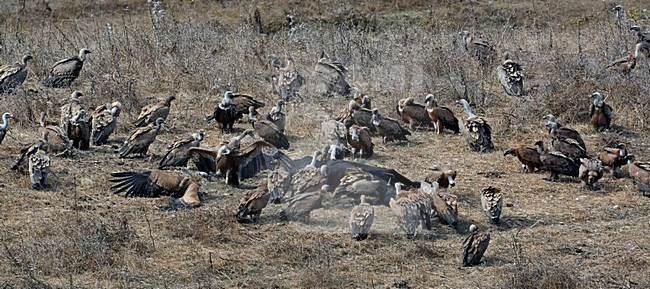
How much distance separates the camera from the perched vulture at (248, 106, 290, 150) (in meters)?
11.1

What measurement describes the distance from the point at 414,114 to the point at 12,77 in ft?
19.5

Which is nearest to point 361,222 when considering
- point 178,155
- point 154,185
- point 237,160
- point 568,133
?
point 237,160

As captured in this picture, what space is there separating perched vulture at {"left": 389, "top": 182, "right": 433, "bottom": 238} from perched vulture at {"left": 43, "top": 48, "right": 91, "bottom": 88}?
22.3 ft

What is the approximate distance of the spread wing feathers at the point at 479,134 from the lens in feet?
36.3

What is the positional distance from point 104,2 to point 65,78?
37.9ft

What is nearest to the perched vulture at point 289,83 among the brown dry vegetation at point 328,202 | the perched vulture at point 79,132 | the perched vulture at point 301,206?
the brown dry vegetation at point 328,202

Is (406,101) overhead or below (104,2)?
overhead

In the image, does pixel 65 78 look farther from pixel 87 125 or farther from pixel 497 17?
pixel 497 17

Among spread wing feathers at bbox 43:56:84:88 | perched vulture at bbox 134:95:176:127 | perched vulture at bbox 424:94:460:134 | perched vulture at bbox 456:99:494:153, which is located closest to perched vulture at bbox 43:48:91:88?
spread wing feathers at bbox 43:56:84:88

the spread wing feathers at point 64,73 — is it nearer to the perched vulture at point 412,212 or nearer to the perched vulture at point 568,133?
the perched vulture at point 412,212

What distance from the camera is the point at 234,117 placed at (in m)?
11.9

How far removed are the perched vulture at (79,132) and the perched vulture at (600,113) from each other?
6.63 metres

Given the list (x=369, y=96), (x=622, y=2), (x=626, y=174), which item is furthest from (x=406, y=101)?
(x=622, y=2)

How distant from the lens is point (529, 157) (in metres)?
10.3
